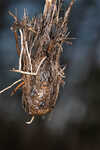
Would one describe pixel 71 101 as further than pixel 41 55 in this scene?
Yes

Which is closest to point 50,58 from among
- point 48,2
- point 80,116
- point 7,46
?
point 48,2

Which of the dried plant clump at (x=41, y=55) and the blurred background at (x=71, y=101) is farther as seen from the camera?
the blurred background at (x=71, y=101)

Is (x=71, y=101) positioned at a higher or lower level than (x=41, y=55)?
lower

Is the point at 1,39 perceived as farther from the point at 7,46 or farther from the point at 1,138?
the point at 1,138

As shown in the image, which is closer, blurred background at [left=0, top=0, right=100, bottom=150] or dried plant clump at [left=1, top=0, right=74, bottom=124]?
dried plant clump at [left=1, top=0, right=74, bottom=124]
